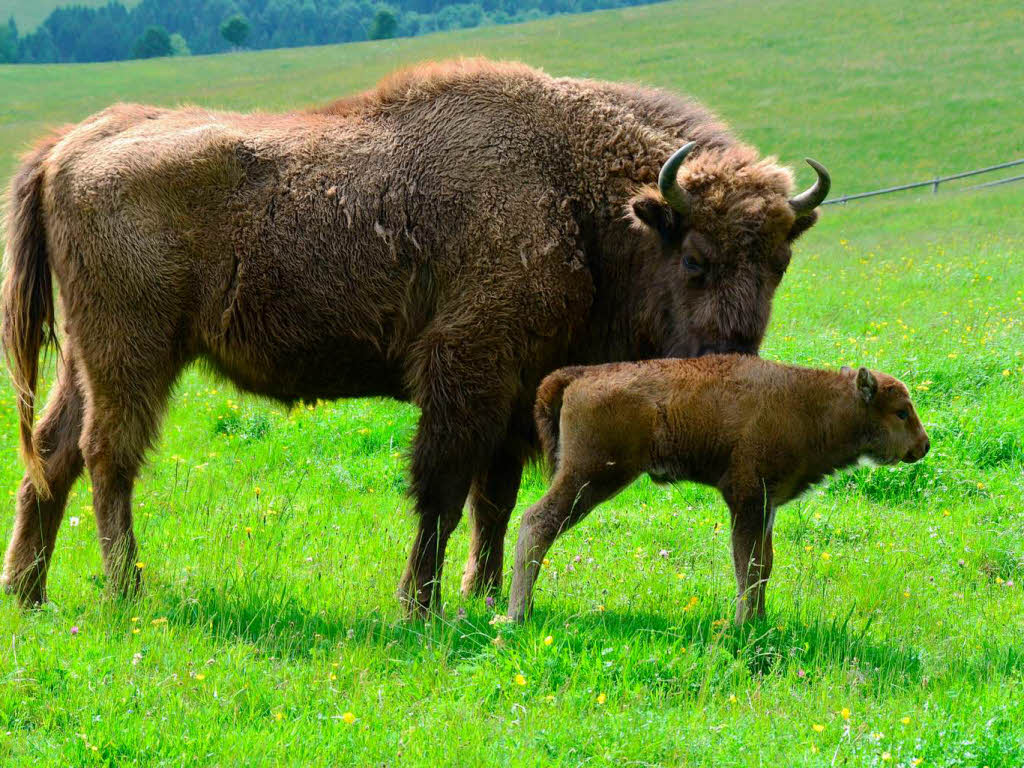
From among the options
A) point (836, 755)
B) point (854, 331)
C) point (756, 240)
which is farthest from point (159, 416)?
point (854, 331)

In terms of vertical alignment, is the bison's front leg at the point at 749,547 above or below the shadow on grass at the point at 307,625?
above

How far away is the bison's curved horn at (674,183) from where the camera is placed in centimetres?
548

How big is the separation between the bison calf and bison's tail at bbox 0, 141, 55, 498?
2699mm

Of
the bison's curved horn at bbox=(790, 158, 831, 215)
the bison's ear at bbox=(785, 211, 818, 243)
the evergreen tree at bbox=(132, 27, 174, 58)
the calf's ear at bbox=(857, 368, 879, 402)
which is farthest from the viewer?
the evergreen tree at bbox=(132, 27, 174, 58)

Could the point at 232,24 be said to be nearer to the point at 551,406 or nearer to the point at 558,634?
the point at 551,406

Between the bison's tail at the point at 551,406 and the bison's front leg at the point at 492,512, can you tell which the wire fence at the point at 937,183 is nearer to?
the bison's front leg at the point at 492,512

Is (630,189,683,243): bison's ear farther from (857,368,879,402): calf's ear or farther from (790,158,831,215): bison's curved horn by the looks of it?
(857,368,879,402): calf's ear

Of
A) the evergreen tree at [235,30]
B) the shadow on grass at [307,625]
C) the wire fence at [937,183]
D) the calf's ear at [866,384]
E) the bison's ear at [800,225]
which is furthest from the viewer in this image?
the evergreen tree at [235,30]

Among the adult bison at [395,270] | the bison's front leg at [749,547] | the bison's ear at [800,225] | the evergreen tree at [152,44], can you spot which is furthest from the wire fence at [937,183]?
the evergreen tree at [152,44]

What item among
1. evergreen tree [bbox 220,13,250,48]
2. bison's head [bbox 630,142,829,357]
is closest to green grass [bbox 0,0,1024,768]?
bison's head [bbox 630,142,829,357]

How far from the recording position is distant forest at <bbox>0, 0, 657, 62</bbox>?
93000 millimetres

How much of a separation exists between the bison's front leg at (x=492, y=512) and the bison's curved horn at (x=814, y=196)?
6.35ft

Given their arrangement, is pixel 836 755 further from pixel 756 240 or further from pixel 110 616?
pixel 110 616

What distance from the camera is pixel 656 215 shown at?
5754 millimetres
